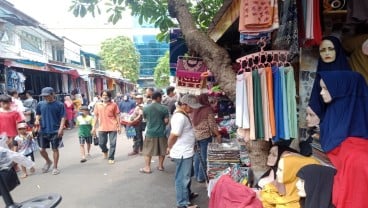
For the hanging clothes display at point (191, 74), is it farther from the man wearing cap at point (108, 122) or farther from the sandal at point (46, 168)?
the sandal at point (46, 168)

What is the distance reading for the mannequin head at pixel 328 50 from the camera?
9.59ft

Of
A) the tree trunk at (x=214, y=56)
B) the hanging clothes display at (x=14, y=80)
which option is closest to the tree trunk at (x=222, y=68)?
the tree trunk at (x=214, y=56)

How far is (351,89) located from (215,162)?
3322 mm

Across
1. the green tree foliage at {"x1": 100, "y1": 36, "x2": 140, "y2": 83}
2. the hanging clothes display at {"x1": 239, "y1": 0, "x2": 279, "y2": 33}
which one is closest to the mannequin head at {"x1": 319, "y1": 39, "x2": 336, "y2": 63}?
the hanging clothes display at {"x1": 239, "y1": 0, "x2": 279, "y2": 33}

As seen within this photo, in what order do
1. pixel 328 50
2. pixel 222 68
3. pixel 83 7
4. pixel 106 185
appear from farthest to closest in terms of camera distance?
pixel 106 185 → pixel 83 7 → pixel 222 68 → pixel 328 50

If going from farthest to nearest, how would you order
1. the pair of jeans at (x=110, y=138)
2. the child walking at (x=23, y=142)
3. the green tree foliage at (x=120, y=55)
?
the green tree foliage at (x=120, y=55) → the pair of jeans at (x=110, y=138) → the child walking at (x=23, y=142)

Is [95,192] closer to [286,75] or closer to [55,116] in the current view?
[55,116]

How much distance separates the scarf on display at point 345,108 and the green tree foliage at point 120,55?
3724 centimetres

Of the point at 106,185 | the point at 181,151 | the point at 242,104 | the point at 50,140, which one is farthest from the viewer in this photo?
the point at 50,140

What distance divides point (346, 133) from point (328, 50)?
0.78 meters

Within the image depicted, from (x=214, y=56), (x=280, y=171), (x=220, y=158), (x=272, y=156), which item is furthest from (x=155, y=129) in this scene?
(x=280, y=171)

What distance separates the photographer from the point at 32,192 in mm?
6129

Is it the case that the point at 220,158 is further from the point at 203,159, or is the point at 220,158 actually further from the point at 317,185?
the point at 317,185

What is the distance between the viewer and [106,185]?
→ 6.49 m
